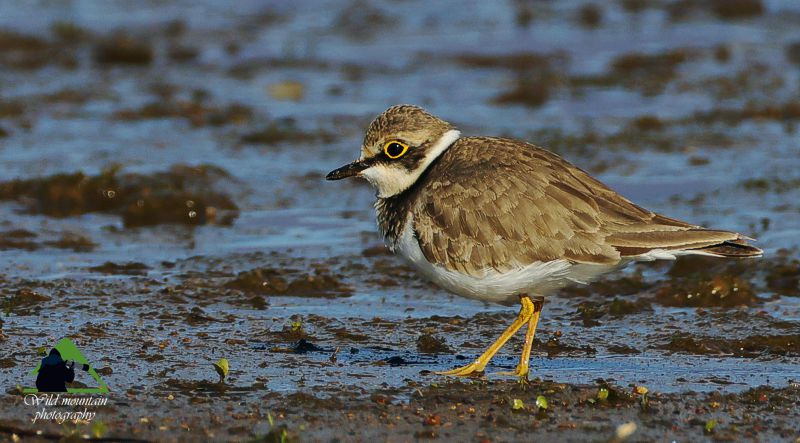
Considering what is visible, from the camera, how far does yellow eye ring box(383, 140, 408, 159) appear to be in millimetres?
7652

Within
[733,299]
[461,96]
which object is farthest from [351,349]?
[461,96]

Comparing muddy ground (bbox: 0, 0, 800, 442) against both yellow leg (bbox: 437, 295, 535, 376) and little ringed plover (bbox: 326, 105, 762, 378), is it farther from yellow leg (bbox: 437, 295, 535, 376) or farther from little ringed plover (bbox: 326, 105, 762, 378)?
little ringed plover (bbox: 326, 105, 762, 378)

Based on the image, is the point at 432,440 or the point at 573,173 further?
the point at 573,173

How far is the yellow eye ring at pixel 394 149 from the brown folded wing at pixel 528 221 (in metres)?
0.39

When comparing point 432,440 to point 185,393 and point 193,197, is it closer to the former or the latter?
point 185,393

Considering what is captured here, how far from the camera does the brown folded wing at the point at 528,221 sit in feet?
22.7

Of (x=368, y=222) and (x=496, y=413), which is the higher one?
(x=368, y=222)

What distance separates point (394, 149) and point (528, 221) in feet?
3.57

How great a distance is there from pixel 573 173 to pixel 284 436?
259 centimetres

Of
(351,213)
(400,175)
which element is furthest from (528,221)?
(351,213)

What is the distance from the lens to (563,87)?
15625 mm

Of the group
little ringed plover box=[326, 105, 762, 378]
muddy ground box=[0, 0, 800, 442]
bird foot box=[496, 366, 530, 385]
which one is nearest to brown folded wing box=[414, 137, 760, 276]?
little ringed plover box=[326, 105, 762, 378]

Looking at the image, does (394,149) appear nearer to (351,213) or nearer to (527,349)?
(527,349)

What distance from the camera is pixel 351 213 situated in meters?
11.3
